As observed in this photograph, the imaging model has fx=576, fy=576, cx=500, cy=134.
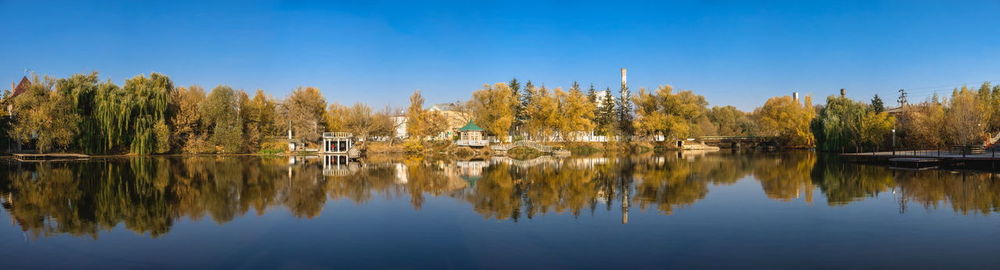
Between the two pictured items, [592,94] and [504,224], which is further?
[592,94]

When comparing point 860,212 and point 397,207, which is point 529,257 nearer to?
point 397,207

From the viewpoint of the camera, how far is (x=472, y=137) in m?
60.2

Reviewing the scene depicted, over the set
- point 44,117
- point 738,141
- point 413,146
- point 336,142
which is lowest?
point 413,146

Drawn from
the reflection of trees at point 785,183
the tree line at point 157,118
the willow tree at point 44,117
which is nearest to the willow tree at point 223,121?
the tree line at point 157,118

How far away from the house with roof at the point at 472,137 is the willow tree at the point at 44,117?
3310 cm

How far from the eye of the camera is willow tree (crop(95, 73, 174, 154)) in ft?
155

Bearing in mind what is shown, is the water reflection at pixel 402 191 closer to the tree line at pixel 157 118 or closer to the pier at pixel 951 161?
the pier at pixel 951 161

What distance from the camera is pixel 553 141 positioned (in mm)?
67875

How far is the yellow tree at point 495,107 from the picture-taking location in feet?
201

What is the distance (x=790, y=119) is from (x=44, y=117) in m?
73.4

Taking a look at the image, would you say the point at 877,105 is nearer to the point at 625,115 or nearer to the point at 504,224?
the point at 625,115

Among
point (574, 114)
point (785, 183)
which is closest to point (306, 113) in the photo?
point (574, 114)

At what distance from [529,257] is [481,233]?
2.72 m

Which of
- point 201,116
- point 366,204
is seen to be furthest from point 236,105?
point 366,204
